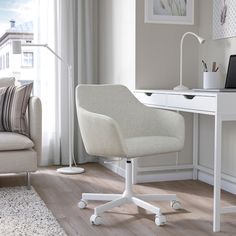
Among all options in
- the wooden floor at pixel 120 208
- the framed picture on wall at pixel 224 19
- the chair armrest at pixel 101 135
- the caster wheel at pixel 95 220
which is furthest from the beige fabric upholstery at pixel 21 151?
the framed picture on wall at pixel 224 19

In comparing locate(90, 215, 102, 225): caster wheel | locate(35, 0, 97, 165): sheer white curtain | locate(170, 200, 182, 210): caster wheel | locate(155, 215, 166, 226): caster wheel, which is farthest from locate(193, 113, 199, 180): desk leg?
locate(90, 215, 102, 225): caster wheel

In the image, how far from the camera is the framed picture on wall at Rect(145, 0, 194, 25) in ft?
12.0

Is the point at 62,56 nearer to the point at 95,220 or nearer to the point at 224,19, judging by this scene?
the point at 224,19

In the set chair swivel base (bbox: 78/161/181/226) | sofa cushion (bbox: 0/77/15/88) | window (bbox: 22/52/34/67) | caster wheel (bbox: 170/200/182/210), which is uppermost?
window (bbox: 22/52/34/67)

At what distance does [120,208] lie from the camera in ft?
9.50

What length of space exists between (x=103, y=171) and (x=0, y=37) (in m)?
1.70

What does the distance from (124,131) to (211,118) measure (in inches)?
32.3

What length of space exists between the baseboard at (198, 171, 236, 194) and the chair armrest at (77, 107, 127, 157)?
1097mm

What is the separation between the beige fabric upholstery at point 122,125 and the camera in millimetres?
2641

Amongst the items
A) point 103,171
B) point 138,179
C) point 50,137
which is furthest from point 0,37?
point 138,179

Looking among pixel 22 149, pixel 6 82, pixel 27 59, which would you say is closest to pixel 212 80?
pixel 22 149

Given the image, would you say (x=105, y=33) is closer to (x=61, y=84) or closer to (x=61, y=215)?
Answer: (x=61, y=84)

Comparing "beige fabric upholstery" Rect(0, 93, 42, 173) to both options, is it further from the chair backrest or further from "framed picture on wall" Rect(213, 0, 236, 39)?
"framed picture on wall" Rect(213, 0, 236, 39)

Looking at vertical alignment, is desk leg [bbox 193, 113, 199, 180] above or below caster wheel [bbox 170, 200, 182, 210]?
above
